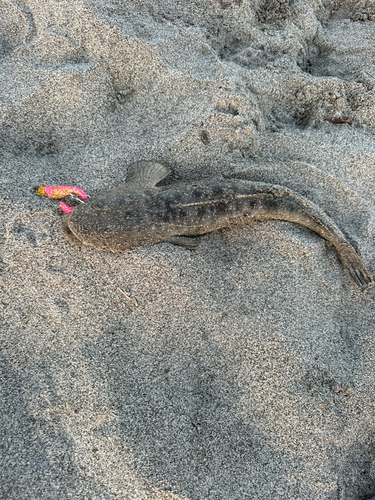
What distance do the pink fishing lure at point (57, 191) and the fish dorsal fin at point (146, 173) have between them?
18.2 inches

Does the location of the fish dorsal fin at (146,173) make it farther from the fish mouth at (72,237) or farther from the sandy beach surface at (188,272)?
the fish mouth at (72,237)

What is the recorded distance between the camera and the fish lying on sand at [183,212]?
3152 millimetres

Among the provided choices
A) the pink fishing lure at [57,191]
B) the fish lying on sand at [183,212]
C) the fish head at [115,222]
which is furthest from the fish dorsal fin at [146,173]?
the pink fishing lure at [57,191]

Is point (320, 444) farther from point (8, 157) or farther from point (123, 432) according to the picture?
point (8, 157)

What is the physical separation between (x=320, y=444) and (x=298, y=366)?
1.70 feet

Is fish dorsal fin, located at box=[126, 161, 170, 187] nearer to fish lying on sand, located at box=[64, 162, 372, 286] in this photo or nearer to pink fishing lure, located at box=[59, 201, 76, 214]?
fish lying on sand, located at box=[64, 162, 372, 286]

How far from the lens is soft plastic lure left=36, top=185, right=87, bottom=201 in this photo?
10.6ft

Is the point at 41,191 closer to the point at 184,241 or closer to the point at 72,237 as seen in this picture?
the point at 72,237

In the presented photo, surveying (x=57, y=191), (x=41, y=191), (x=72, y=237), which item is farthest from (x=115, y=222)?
(x=41, y=191)

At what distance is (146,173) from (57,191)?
77cm

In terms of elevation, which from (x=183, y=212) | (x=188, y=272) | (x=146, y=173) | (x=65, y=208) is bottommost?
(x=188, y=272)

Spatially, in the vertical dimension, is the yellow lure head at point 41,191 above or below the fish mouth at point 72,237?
above

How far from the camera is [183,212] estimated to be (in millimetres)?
3326

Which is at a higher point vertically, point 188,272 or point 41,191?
point 41,191
